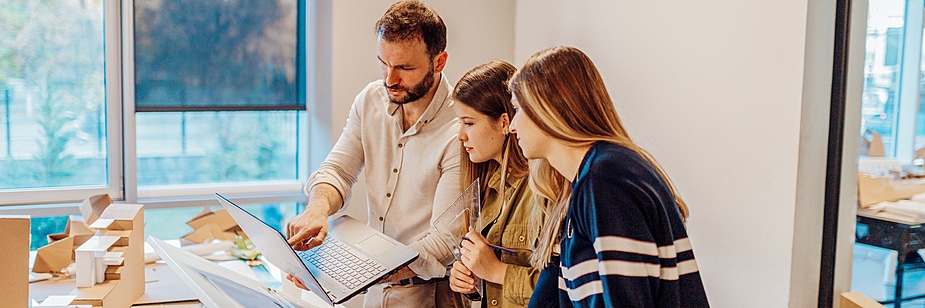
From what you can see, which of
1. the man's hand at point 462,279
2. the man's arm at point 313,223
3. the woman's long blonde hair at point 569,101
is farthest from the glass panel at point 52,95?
the woman's long blonde hair at point 569,101

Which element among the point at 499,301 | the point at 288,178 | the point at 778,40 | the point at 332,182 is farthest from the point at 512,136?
the point at 288,178

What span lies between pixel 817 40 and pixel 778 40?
0.10 metres

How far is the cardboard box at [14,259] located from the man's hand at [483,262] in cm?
87

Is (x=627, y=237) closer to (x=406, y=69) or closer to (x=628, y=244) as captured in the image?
(x=628, y=244)

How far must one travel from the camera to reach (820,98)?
2.11 m

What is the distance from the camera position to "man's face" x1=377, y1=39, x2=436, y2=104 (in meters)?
2.07

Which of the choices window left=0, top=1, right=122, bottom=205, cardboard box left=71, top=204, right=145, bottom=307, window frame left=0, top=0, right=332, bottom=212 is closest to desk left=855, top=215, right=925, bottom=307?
cardboard box left=71, top=204, right=145, bottom=307

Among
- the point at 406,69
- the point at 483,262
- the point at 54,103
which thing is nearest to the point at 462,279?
the point at 483,262

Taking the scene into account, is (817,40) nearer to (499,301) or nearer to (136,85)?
(499,301)

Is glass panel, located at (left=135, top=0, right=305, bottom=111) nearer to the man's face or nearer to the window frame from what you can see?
the window frame

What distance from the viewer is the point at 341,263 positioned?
1.84m

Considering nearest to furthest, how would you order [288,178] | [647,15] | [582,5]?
[647,15] → [582,5] → [288,178]

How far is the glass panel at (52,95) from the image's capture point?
3145 millimetres

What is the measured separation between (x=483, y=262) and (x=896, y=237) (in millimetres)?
1097
